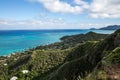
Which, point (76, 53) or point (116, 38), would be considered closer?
point (116, 38)

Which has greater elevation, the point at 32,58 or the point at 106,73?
the point at 106,73

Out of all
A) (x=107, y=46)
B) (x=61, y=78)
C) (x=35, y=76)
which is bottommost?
(x=35, y=76)

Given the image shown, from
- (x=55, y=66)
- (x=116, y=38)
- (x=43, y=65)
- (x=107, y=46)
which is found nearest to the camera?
(x=116, y=38)

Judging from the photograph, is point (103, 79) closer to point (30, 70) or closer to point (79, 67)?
point (79, 67)

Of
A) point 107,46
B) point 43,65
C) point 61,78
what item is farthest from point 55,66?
point 107,46

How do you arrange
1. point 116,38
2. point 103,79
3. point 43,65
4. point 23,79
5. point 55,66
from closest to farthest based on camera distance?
point 103,79 → point 116,38 → point 23,79 → point 55,66 → point 43,65

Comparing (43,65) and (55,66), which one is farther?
(43,65)

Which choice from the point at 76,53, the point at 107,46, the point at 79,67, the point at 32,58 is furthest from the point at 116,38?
the point at 32,58

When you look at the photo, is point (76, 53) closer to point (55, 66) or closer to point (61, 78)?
point (55, 66)

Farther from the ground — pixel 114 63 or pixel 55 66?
pixel 114 63
